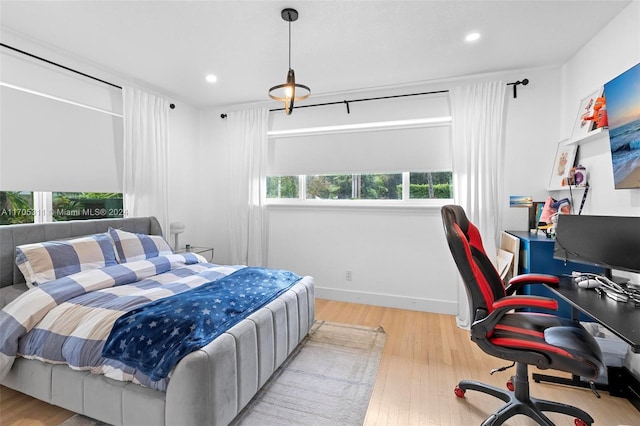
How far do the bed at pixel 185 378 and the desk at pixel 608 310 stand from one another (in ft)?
5.77

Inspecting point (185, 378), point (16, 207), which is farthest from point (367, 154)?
point (16, 207)

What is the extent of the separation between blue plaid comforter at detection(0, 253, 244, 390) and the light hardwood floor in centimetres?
36

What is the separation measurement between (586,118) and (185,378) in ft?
10.7

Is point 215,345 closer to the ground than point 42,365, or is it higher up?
higher up

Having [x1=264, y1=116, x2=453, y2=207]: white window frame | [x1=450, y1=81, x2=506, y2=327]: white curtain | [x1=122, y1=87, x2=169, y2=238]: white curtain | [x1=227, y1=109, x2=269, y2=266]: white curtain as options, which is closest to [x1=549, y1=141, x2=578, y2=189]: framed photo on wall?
[x1=450, y1=81, x2=506, y2=327]: white curtain

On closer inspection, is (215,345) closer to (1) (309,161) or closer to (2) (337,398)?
(2) (337,398)

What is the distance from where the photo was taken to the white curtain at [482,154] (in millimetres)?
3123

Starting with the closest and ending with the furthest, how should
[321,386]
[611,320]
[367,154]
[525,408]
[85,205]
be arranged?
[611,320]
[525,408]
[321,386]
[85,205]
[367,154]

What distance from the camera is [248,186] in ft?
13.5

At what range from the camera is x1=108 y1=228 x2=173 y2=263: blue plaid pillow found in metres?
2.72

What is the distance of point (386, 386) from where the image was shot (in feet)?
6.89

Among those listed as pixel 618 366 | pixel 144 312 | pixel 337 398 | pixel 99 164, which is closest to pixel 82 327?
pixel 144 312

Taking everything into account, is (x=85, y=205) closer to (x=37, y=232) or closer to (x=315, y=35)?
(x=37, y=232)

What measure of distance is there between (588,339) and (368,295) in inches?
91.8
